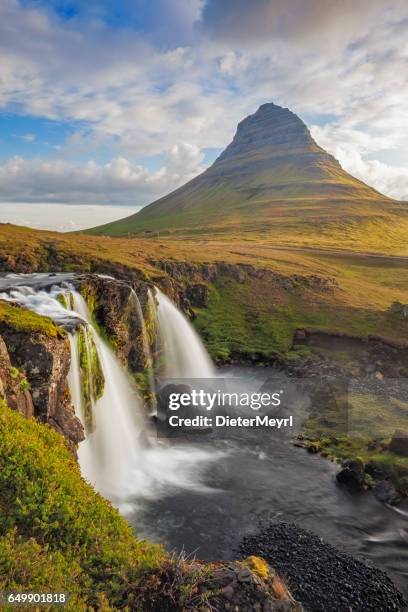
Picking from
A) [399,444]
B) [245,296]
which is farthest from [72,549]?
[245,296]

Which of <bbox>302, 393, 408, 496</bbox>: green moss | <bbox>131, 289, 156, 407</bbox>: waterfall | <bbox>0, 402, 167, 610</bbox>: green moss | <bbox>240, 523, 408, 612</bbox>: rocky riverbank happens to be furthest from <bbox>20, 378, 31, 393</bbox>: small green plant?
<bbox>131, 289, 156, 407</bbox>: waterfall

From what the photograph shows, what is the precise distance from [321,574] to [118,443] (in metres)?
15.3

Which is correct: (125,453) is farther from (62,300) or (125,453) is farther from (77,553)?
(77,553)

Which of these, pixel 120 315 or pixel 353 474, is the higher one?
Answer: pixel 120 315

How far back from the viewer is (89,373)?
27.6m

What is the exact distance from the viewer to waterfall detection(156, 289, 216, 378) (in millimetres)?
48250

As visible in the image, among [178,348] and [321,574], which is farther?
[178,348]

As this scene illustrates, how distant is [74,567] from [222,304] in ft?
199

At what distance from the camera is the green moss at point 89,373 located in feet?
87.2

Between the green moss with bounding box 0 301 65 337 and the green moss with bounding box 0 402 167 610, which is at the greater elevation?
the green moss with bounding box 0 301 65 337

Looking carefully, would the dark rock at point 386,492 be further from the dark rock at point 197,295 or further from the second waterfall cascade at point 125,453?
the dark rock at point 197,295

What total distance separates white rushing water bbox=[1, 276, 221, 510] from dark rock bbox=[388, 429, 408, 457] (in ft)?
42.4

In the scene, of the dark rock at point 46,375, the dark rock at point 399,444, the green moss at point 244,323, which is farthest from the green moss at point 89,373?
the green moss at point 244,323

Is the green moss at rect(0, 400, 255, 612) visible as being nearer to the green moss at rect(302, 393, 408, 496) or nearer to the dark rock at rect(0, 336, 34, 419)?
the dark rock at rect(0, 336, 34, 419)
